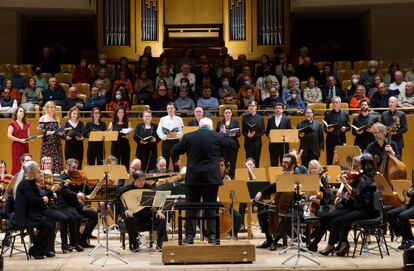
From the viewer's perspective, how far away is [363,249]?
1051 centimetres

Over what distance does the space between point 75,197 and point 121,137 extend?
318 centimetres

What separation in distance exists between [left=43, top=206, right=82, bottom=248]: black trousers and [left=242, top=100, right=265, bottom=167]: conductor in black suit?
3985 millimetres

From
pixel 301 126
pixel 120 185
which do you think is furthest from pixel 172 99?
pixel 120 185

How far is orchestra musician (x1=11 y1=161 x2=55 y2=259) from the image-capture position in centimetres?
991

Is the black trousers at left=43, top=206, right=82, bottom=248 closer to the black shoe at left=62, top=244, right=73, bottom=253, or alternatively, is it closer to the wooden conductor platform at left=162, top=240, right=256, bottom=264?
the black shoe at left=62, top=244, right=73, bottom=253

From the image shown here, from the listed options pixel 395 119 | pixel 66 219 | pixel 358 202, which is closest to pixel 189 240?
pixel 66 219

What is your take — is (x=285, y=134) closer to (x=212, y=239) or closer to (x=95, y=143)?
(x=95, y=143)

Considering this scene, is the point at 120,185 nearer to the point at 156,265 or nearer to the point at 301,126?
the point at 156,265

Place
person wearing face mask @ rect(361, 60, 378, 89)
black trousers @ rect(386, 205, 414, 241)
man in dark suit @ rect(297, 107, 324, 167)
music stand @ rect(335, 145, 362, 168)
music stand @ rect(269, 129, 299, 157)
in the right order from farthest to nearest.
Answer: person wearing face mask @ rect(361, 60, 378, 89) → man in dark suit @ rect(297, 107, 324, 167) → music stand @ rect(269, 129, 299, 157) → music stand @ rect(335, 145, 362, 168) → black trousers @ rect(386, 205, 414, 241)

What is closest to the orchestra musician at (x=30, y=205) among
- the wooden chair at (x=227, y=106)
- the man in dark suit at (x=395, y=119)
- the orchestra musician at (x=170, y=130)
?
the orchestra musician at (x=170, y=130)

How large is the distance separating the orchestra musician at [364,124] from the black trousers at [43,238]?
18.7ft

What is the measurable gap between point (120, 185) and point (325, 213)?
10.2ft

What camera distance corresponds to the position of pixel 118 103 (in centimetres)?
1495

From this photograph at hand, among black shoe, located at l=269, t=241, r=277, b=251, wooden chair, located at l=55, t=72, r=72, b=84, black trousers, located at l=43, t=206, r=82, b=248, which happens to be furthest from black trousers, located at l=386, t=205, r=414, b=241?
wooden chair, located at l=55, t=72, r=72, b=84
